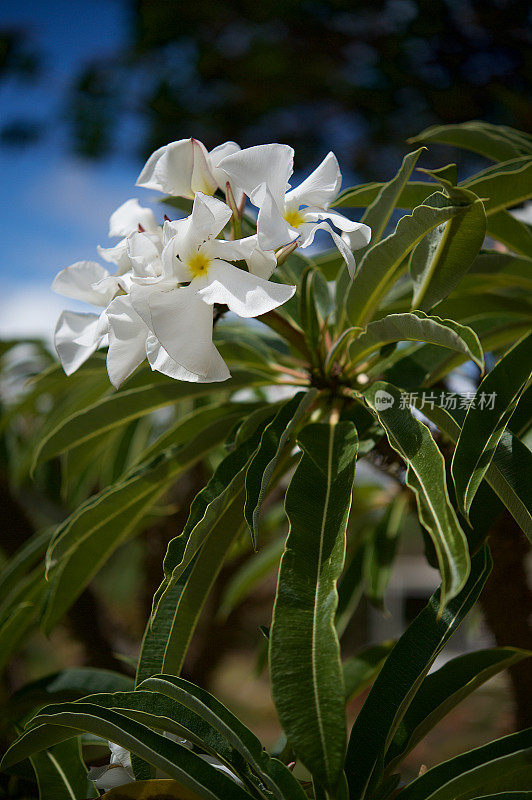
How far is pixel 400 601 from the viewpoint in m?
6.62

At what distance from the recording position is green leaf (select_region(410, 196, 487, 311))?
1.96 feet

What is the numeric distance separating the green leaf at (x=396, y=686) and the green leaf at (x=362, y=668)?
0.32 m

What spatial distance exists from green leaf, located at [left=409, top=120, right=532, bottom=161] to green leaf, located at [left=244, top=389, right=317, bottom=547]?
40cm

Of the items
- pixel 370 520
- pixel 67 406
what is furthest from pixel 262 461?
pixel 370 520

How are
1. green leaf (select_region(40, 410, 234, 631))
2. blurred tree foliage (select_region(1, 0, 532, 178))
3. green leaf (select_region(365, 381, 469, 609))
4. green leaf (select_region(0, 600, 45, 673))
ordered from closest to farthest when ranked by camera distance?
green leaf (select_region(365, 381, 469, 609)) < green leaf (select_region(40, 410, 234, 631)) < green leaf (select_region(0, 600, 45, 673)) < blurred tree foliage (select_region(1, 0, 532, 178))

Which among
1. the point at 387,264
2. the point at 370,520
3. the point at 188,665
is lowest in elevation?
the point at 188,665

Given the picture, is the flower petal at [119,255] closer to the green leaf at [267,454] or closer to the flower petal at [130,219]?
the flower petal at [130,219]

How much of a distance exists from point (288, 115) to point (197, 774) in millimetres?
2057

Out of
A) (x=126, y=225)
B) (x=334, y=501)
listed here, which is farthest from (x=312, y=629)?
(x=126, y=225)

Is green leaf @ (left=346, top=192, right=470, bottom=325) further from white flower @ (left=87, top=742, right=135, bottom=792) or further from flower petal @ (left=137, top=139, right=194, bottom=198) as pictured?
white flower @ (left=87, top=742, right=135, bottom=792)

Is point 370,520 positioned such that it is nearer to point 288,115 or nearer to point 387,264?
point 387,264

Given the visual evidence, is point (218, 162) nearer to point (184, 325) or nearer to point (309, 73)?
point (184, 325)

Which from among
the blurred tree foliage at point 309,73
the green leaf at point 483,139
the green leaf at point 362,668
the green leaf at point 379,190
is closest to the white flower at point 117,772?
the green leaf at point 362,668

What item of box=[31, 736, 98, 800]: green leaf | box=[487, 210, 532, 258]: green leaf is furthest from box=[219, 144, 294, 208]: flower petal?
box=[31, 736, 98, 800]: green leaf
